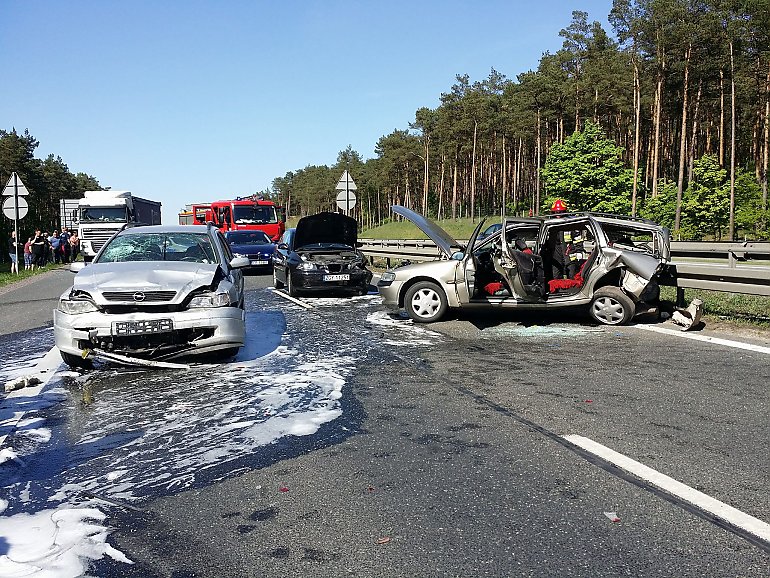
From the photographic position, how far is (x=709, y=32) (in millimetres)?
42875

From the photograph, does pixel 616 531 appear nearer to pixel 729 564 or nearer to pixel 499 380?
pixel 729 564

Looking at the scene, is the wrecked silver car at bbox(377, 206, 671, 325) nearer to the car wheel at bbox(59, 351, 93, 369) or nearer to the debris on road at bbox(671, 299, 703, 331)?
the debris on road at bbox(671, 299, 703, 331)

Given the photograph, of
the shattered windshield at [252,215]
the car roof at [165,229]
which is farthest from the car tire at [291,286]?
the shattered windshield at [252,215]

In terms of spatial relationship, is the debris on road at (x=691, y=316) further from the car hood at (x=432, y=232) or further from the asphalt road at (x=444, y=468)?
the car hood at (x=432, y=232)

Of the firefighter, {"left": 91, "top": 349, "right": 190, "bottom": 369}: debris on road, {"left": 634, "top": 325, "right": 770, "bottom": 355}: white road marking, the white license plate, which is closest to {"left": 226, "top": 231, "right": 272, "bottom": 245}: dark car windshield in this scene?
the firefighter

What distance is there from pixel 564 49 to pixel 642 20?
63.3 feet

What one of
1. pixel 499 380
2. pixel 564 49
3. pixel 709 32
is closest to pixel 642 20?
pixel 709 32

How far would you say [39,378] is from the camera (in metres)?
7.18

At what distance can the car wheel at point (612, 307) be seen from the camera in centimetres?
1032

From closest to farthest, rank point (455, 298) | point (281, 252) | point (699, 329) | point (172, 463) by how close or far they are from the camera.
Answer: point (172, 463)
point (699, 329)
point (455, 298)
point (281, 252)

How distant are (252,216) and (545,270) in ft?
73.8

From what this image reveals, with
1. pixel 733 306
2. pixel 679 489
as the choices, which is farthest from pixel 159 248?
pixel 733 306

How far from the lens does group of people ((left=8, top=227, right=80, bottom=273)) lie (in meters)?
29.5

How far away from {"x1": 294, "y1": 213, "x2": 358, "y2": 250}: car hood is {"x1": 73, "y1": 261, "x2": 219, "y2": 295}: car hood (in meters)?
8.52
